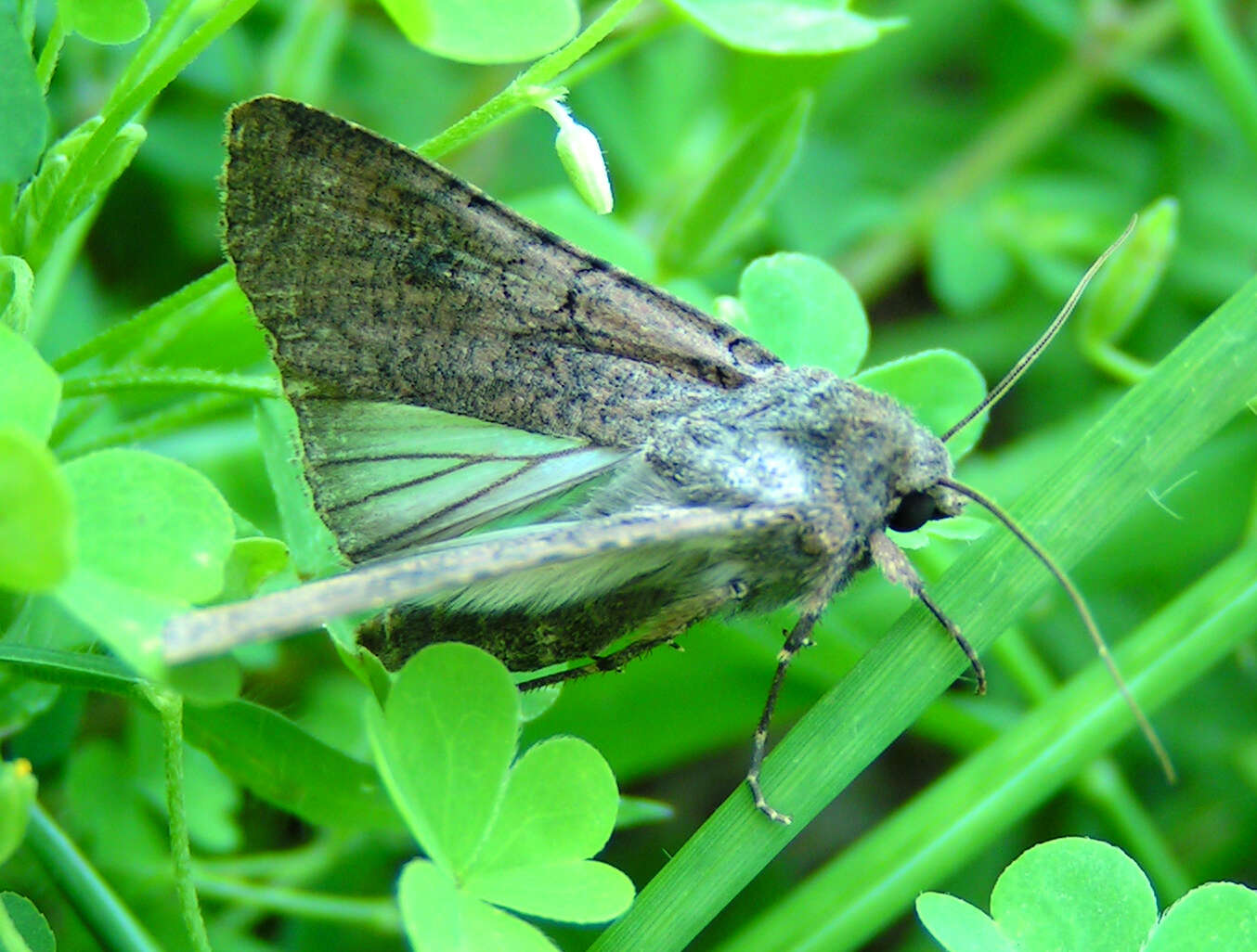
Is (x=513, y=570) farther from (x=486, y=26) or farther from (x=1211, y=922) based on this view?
(x=1211, y=922)

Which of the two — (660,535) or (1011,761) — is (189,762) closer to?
(660,535)

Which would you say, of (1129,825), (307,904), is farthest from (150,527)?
(1129,825)

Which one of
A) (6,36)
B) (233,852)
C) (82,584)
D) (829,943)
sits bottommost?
(233,852)

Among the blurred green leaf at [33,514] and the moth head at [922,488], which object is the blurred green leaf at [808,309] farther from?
the blurred green leaf at [33,514]

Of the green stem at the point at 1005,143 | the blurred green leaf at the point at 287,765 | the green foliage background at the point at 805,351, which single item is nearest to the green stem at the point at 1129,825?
the green foliage background at the point at 805,351

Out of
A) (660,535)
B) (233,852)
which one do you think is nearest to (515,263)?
(660,535)

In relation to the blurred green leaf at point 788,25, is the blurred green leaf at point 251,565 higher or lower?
lower

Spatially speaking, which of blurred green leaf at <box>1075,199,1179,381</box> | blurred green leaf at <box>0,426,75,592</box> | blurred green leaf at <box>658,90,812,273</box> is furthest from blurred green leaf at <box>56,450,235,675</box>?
blurred green leaf at <box>1075,199,1179,381</box>
